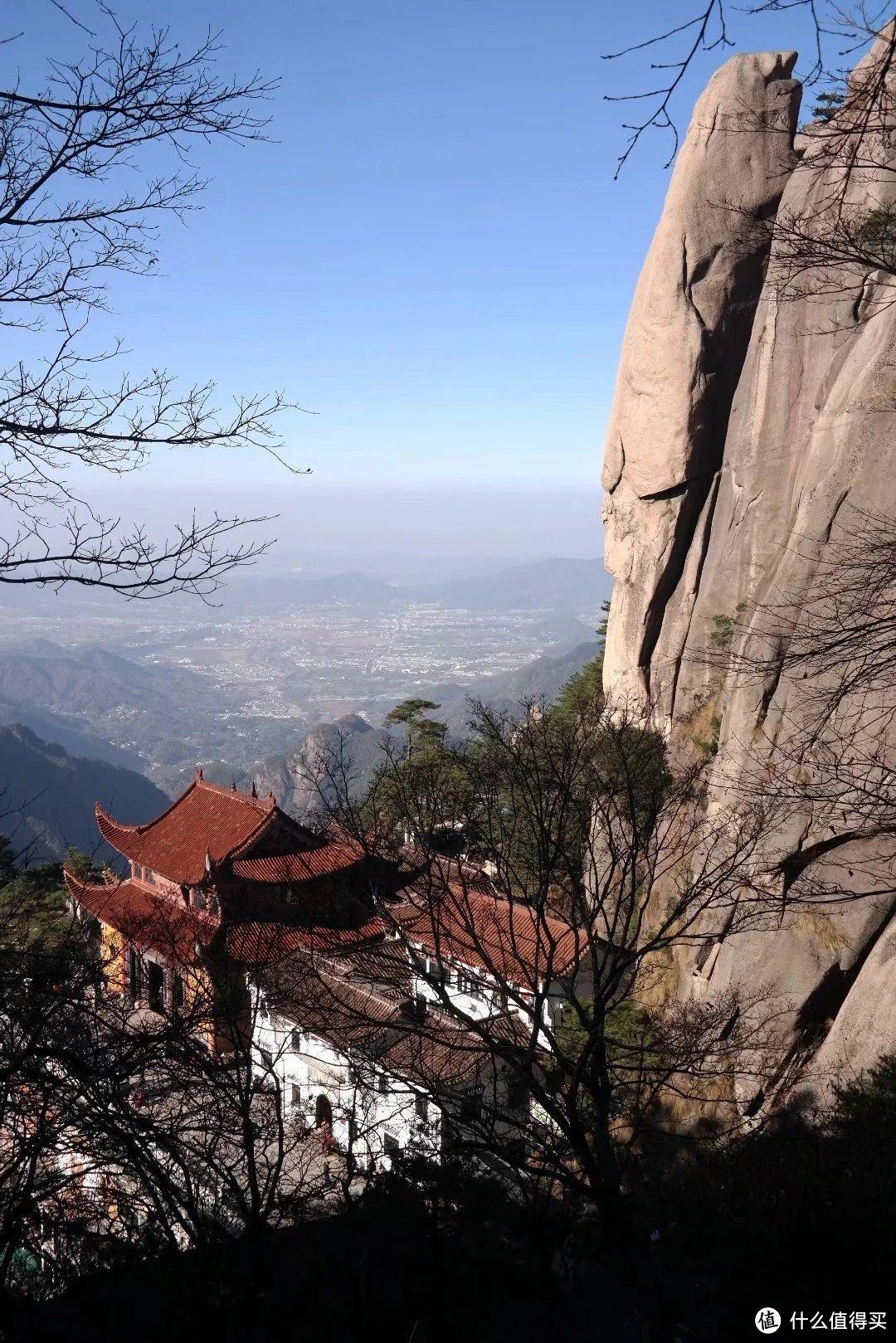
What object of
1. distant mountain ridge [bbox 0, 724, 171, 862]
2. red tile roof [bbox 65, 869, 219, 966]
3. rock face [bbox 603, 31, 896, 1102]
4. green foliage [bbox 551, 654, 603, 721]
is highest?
rock face [bbox 603, 31, 896, 1102]

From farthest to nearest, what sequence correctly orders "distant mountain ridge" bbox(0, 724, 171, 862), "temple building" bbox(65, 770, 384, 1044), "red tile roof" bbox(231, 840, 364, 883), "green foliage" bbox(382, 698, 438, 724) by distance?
"distant mountain ridge" bbox(0, 724, 171, 862) < "green foliage" bbox(382, 698, 438, 724) < "red tile roof" bbox(231, 840, 364, 883) < "temple building" bbox(65, 770, 384, 1044)

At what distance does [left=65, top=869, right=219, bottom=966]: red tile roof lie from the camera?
46.5ft

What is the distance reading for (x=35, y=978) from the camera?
18.7 ft

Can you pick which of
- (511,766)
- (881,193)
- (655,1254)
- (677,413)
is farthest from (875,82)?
(677,413)

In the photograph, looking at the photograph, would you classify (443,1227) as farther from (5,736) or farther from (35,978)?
(5,736)

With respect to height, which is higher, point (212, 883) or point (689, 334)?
point (689, 334)

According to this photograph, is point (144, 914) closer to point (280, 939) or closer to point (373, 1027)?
point (280, 939)

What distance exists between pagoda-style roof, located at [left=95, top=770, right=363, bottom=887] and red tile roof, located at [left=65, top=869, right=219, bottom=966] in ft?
2.04

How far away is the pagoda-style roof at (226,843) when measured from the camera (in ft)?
57.2

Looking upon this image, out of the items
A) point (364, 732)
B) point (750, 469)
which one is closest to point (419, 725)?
point (750, 469)

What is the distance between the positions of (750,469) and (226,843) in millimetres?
12151

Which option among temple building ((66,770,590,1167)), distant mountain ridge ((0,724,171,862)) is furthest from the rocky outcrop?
distant mountain ridge ((0,724,171,862))

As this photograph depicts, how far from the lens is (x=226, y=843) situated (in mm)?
18219

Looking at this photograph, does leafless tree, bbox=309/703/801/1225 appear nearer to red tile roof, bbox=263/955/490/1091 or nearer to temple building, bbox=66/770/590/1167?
temple building, bbox=66/770/590/1167
